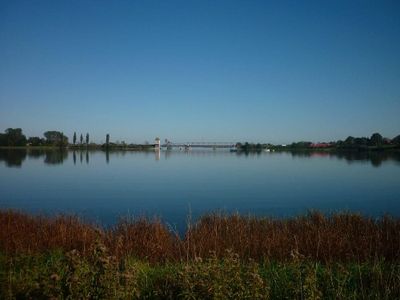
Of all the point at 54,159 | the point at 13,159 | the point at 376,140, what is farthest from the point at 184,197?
the point at 376,140

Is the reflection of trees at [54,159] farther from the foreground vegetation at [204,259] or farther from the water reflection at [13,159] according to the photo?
the foreground vegetation at [204,259]

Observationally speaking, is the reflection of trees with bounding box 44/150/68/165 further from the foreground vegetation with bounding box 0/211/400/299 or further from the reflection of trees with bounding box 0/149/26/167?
the foreground vegetation with bounding box 0/211/400/299

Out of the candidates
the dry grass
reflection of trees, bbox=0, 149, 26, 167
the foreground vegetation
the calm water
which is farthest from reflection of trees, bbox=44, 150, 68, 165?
the dry grass

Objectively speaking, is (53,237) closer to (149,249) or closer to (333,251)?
(149,249)

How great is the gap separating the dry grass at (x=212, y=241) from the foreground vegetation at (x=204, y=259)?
0.14ft

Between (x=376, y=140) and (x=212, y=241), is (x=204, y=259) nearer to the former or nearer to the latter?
(x=212, y=241)

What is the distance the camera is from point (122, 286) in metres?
7.41

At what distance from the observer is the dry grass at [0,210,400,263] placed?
46.6 feet

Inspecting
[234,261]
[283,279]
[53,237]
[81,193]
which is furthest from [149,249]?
[81,193]

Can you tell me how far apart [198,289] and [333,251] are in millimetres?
8446

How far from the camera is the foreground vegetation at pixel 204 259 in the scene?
299 inches

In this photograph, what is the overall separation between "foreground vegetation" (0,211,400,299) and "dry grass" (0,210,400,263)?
0.04 metres

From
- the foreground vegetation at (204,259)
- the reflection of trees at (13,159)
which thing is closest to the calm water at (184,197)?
the foreground vegetation at (204,259)

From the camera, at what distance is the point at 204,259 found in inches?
527
